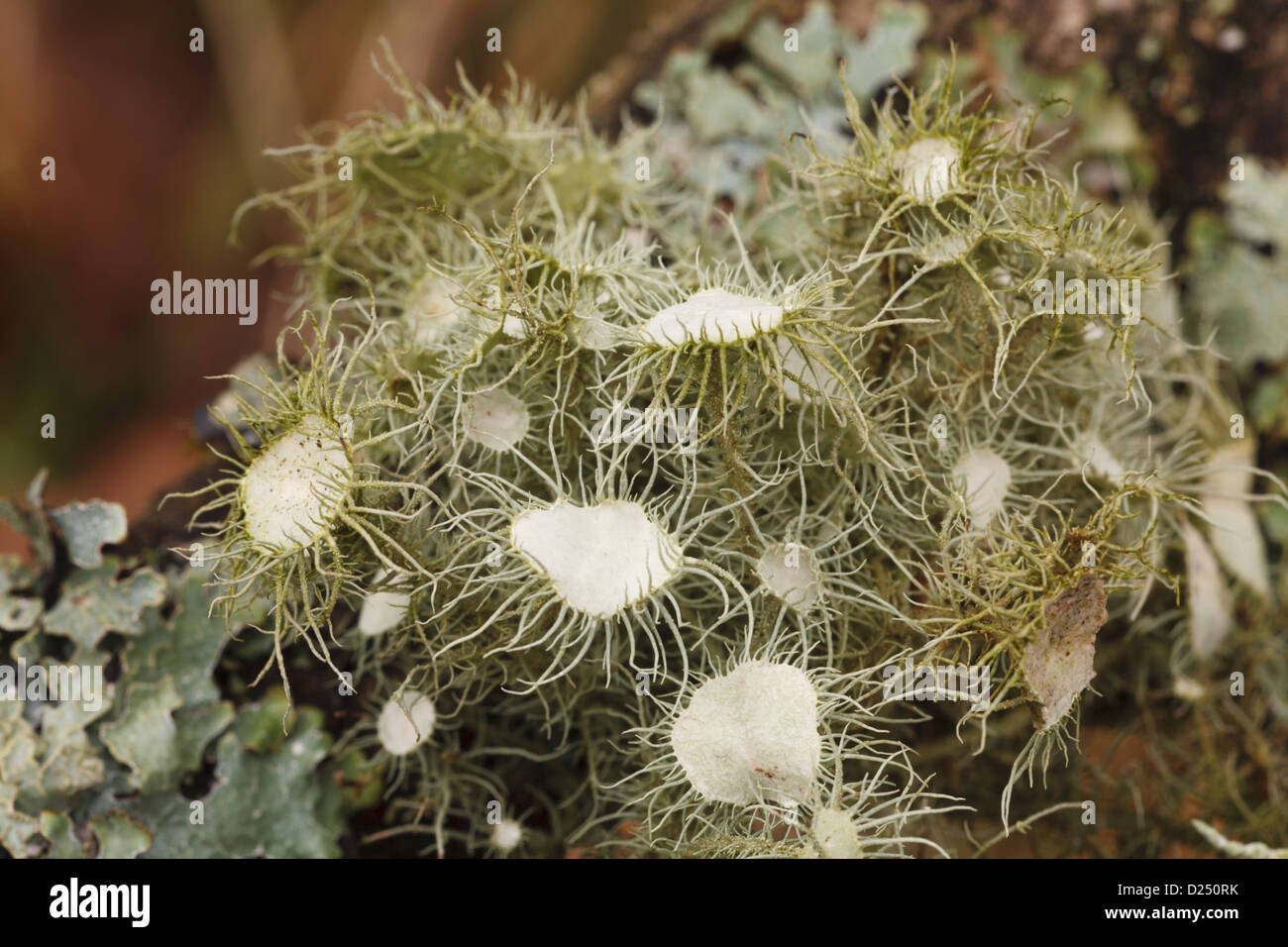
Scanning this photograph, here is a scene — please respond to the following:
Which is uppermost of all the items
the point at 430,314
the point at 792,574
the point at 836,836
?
the point at 430,314

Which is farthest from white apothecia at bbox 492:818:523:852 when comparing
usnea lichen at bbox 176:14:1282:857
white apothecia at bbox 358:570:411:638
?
white apothecia at bbox 358:570:411:638

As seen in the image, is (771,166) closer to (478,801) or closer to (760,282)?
(760,282)

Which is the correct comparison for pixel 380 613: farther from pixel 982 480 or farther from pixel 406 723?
pixel 982 480

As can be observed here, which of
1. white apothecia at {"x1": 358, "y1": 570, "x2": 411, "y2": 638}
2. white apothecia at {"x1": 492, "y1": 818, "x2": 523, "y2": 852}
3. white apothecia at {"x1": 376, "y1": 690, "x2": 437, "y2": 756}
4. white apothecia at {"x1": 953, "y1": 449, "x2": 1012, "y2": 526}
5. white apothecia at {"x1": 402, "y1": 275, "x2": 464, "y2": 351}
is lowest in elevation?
white apothecia at {"x1": 492, "y1": 818, "x2": 523, "y2": 852}

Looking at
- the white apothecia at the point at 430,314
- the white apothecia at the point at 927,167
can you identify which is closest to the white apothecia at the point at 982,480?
the white apothecia at the point at 927,167

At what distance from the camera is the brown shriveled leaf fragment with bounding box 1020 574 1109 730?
0.39 meters

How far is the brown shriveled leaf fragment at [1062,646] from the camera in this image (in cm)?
39

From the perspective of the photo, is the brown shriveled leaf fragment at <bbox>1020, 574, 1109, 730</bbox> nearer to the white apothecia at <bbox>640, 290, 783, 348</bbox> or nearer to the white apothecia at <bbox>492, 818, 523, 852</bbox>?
the white apothecia at <bbox>640, 290, 783, 348</bbox>

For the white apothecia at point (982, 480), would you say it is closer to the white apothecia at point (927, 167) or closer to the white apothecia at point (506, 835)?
the white apothecia at point (927, 167)

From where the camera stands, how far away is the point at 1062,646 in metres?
0.39

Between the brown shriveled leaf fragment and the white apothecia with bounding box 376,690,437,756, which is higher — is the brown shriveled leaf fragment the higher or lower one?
the lower one

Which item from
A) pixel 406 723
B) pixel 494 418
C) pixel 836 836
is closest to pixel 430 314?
pixel 494 418
